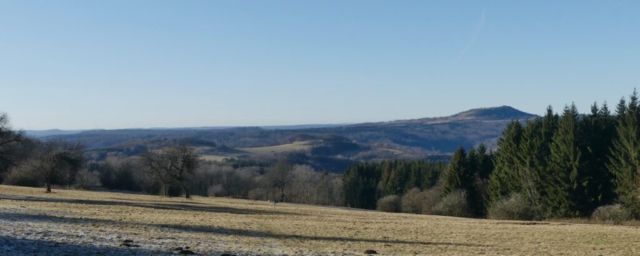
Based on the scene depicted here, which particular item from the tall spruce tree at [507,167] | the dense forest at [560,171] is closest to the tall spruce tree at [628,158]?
the dense forest at [560,171]

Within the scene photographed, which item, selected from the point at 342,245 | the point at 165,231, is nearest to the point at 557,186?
the point at 342,245

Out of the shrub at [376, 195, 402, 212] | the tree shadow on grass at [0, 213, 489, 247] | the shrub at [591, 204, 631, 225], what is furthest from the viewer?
the shrub at [376, 195, 402, 212]

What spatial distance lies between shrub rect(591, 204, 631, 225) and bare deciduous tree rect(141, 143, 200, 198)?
50.5 metres

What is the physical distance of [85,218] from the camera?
29.8 metres

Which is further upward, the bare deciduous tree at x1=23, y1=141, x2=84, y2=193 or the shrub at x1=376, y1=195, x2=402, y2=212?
the bare deciduous tree at x1=23, y1=141, x2=84, y2=193

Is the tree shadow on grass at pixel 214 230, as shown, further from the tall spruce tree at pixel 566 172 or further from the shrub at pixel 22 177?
the shrub at pixel 22 177

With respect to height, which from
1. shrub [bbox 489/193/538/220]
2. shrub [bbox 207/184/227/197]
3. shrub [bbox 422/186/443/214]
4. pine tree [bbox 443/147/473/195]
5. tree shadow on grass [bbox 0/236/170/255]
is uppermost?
tree shadow on grass [bbox 0/236/170/255]

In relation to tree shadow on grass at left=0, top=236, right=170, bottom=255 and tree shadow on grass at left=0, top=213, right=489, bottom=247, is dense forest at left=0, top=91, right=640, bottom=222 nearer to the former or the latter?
tree shadow on grass at left=0, top=213, right=489, bottom=247

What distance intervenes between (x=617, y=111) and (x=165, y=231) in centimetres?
A: 5668

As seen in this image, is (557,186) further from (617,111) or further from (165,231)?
(165,231)

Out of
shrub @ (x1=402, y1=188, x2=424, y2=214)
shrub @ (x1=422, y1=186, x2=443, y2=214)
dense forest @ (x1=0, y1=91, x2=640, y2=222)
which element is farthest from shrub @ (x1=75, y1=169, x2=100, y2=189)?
shrub @ (x1=422, y1=186, x2=443, y2=214)

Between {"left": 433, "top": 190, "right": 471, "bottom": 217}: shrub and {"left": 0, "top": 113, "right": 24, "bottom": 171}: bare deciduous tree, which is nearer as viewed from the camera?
{"left": 0, "top": 113, "right": 24, "bottom": 171}: bare deciduous tree

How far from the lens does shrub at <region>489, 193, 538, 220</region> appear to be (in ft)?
191

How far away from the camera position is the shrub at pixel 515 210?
5824 cm
